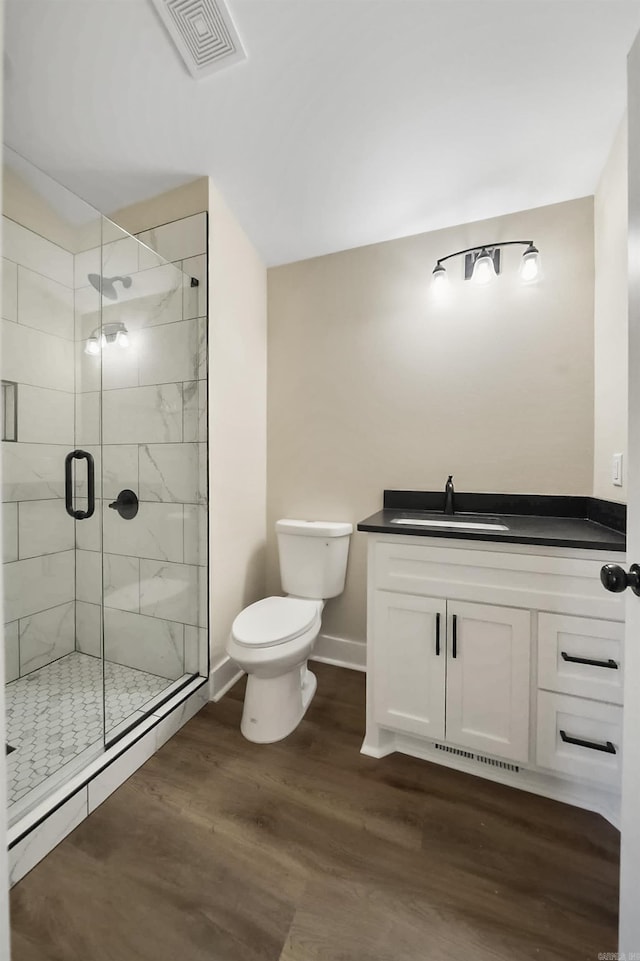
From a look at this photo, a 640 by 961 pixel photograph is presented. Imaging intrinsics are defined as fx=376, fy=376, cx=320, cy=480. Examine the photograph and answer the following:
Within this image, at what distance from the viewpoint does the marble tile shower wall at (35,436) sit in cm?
164

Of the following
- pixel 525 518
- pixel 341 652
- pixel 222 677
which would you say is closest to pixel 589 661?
pixel 525 518

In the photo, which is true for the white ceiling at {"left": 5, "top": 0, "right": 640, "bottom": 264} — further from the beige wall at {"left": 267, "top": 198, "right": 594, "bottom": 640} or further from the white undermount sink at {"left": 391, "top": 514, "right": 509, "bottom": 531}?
the white undermount sink at {"left": 391, "top": 514, "right": 509, "bottom": 531}

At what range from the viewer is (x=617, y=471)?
1.45m

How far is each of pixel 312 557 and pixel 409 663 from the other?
727 mm

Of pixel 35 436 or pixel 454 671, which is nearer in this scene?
pixel 454 671

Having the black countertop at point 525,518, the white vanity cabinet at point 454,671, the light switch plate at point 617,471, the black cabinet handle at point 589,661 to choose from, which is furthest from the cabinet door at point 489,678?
the light switch plate at point 617,471

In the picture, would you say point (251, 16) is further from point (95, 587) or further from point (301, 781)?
Answer: point (301, 781)

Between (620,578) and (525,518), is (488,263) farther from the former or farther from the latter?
(620,578)

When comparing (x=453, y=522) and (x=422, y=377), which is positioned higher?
(x=422, y=377)

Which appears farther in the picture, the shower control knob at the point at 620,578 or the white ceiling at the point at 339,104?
the white ceiling at the point at 339,104

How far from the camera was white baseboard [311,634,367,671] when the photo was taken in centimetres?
210

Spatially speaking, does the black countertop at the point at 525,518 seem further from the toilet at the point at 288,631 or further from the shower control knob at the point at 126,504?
the shower control knob at the point at 126,504

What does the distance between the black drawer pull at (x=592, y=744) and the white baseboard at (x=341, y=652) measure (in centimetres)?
103

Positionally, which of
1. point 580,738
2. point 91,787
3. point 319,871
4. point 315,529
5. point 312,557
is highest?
point 315,529
